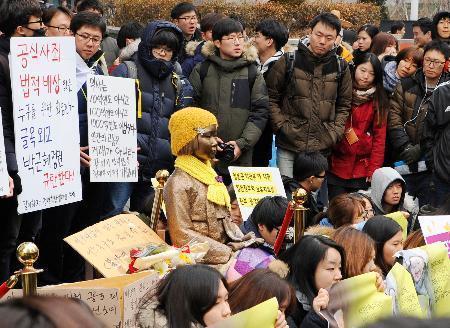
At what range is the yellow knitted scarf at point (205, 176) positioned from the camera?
6.42m

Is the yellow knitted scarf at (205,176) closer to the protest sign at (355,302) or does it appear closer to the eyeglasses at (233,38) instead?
the protest sign at (355,302)

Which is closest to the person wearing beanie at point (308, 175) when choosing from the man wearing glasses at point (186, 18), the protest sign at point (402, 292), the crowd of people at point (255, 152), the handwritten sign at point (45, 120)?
the crowd of people at point (255, 152)

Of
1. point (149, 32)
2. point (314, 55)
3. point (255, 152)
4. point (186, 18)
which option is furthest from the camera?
point (186, 18)

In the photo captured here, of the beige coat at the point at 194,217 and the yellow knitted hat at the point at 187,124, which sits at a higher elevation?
the yellow knitted hat at the point at 187,124

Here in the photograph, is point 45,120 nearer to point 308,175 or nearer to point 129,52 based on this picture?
point 129,52

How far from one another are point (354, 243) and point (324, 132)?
10.8 ft

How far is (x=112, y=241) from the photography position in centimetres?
597

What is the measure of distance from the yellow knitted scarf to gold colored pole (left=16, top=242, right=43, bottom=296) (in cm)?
199

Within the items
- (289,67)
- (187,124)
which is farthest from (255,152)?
(187,124)

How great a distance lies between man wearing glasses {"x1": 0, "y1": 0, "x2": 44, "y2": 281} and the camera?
20.0 feet

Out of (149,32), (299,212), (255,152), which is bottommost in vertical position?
(255,152)

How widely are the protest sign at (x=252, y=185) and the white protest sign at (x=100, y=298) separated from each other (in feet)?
9.07

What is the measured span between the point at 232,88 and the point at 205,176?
7.98 ft

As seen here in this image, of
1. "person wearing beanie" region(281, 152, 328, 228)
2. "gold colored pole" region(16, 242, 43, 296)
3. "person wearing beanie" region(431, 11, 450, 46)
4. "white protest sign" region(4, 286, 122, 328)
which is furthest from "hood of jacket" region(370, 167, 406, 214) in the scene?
"gold colored pole" region(16, 242, 43, 296)
